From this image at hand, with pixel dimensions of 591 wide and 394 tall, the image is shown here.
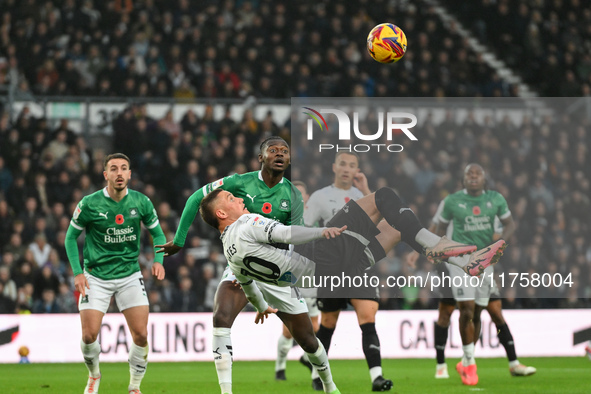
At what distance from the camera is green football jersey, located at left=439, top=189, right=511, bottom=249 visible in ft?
34.3

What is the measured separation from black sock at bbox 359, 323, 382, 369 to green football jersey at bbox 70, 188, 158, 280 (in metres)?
2.46

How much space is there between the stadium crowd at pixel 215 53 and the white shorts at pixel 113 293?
10.2 meters

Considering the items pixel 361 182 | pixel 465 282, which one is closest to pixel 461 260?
pixel 465 282

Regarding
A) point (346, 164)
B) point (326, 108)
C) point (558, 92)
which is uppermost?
point (558, 92)

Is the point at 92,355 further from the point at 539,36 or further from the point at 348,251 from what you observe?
the point at 539,36

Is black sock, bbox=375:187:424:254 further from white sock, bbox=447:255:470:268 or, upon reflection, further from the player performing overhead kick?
white sock, bbox=447:255:470:268

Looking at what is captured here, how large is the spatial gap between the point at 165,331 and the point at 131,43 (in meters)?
7.55

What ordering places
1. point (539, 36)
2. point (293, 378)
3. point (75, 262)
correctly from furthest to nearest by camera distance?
point (539, 36)
point (293, 378)
point (75, 262)

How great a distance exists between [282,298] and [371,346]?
184 cm

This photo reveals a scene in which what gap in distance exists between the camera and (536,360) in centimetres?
1457

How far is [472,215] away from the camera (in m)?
10.5

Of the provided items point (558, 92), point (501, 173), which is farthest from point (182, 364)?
point (558, 92)

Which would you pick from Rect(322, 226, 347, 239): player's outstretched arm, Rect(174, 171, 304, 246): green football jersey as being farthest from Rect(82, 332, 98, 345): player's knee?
Rect(322, 226, 347, 239): player's outstretched arm

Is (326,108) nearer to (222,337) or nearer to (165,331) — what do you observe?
(222,337)
